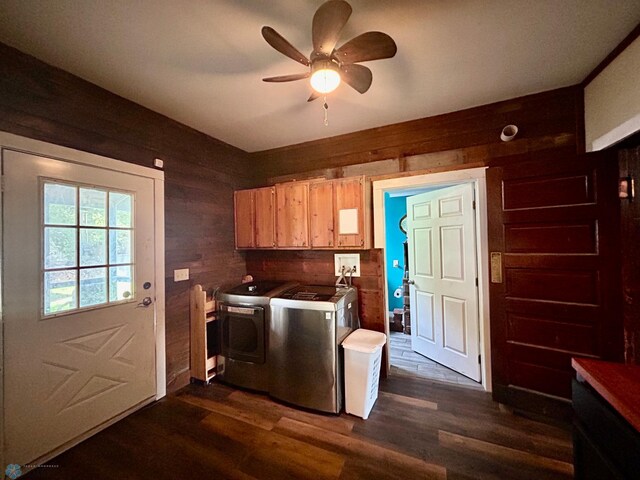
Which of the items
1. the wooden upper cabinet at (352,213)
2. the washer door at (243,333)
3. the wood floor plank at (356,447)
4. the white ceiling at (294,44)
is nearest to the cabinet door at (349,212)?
the wooden upper cabinet at (352,213)

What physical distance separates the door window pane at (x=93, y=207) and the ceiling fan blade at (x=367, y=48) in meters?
1.98

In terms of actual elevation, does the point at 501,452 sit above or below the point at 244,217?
below

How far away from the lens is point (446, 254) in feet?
8.83

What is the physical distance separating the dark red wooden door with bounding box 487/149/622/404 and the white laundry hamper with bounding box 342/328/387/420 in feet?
3.57

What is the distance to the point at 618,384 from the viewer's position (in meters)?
0.89

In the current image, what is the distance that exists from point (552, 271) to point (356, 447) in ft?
6.47

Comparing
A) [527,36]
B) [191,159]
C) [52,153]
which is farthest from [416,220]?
[52,153]

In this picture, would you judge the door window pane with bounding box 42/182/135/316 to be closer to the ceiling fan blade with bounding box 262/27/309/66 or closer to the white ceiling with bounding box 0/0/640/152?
the white ceiling with bounding box 0/0/640/152

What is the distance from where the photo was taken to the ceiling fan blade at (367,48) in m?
1.23

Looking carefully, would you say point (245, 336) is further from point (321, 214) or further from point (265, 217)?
point (321, 214)

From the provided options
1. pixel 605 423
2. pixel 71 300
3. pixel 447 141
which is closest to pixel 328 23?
pixel 447 141

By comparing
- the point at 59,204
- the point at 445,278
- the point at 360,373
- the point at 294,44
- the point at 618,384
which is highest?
the point at 294,44

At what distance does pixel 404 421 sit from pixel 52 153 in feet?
10.5

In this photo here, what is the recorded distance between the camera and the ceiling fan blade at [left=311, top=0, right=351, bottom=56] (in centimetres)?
108
